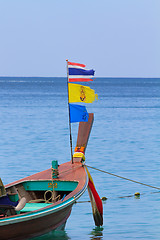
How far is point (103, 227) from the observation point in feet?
48.2

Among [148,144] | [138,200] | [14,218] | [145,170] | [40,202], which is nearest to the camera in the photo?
[14,218]

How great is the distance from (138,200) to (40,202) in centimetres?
513

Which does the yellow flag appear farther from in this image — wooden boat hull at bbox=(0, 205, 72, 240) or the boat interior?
wooden boat hull at bbox=(0, 205, 72, 240)

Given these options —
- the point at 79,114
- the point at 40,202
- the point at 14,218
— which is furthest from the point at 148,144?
the point at 14,218
